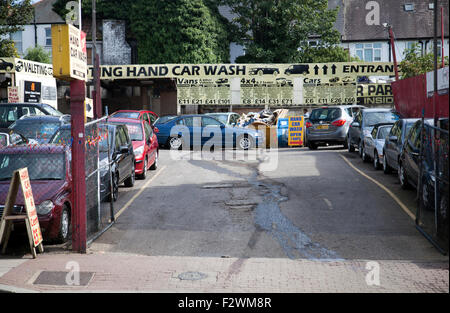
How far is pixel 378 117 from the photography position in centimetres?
2062

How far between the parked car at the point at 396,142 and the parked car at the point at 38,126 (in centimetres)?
958

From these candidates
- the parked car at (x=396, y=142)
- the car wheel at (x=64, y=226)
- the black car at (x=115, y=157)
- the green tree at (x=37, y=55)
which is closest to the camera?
the car wheel at (x=64, y=226)

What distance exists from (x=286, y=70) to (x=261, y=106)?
2470 mm

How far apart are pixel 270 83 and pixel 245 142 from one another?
32.7 ft

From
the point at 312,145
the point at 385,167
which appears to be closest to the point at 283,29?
the point at 312,145

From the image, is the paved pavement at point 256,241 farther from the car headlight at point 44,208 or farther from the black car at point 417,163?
the car headlight at point 44,208

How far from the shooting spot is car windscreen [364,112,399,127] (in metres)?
20.5

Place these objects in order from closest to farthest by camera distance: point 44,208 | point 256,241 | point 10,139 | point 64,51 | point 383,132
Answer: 1. point 64,51
2. point 44,208
3. point 256,241
4. point 10,139
5. point 383,132

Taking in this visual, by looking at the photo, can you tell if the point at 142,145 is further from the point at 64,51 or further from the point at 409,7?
the point at 409,7

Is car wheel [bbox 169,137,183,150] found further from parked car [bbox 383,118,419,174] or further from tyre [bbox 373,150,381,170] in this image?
parked car [bbox 383,118,419,174]

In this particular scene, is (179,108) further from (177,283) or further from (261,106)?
(177,283)

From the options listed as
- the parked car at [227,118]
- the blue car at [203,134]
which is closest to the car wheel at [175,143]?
the blue car at [203,134]

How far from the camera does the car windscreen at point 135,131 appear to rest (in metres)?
16.9

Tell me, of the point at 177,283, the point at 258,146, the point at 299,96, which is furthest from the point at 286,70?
the point at 177,283
